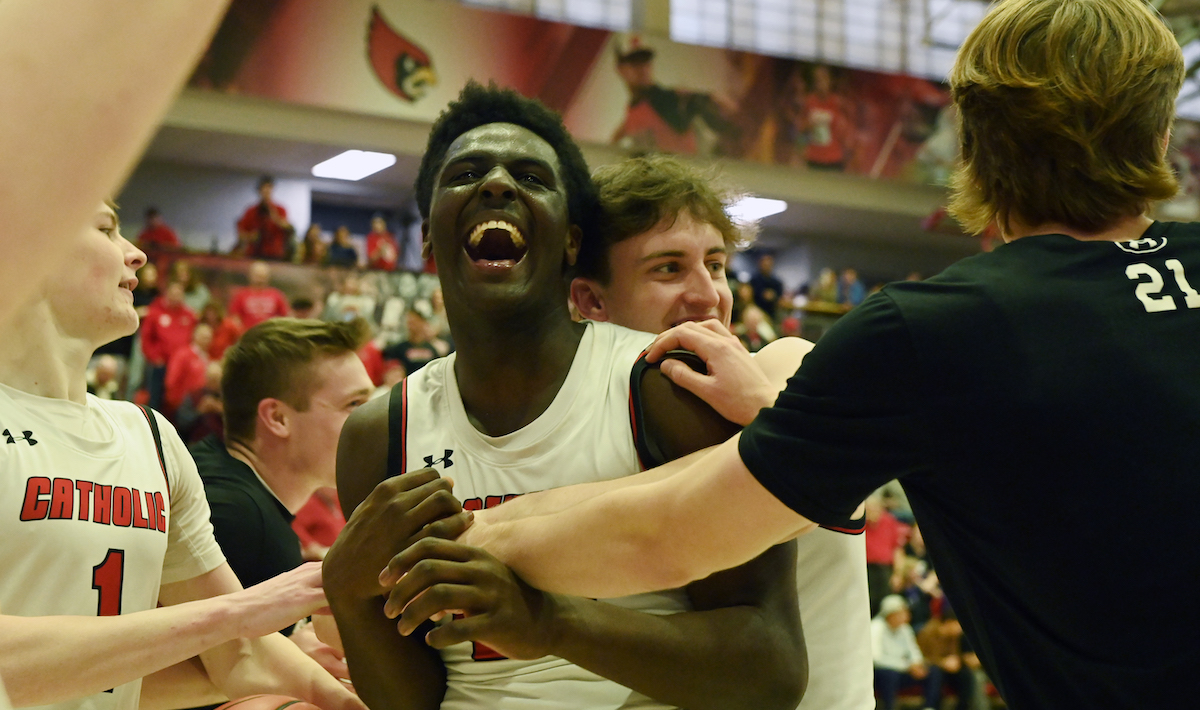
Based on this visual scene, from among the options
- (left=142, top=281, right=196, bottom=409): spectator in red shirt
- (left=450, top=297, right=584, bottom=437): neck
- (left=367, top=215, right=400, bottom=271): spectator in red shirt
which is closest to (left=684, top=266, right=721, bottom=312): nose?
(left=450, top=297, right=584, bottom=437): neck

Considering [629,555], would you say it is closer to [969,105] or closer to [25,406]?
[969,105]

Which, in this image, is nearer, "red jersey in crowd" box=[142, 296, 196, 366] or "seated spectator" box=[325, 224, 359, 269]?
"red jersey in crowd" box=[142, 296, 196, 366]

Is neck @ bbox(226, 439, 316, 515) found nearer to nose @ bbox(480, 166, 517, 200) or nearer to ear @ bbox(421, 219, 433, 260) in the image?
ear @ bbox(421, 219, 433, 260)

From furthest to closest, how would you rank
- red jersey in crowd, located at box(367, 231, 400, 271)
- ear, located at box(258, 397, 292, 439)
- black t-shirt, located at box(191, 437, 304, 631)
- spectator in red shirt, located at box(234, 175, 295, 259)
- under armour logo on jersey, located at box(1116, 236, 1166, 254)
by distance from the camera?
red jersey in crowd, located at box(367, 231, 400, 271)
spectator in red shirt, located at box(234, 175, 295, 259)
ear, located at box(258, 397, 292, 439)
black t-shirt, located at box(191, 437, 304, 631)
under armour logo on jersey, located at box(1116, 236, 1166, 254)

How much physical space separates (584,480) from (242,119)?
1577 centimetres

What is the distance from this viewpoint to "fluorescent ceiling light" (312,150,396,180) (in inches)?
723

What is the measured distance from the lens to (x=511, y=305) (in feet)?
9.03

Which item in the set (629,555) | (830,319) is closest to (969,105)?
(629,555)

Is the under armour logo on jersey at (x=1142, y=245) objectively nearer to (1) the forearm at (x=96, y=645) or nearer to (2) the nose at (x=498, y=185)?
(2) the nose at (x=498, y=185)

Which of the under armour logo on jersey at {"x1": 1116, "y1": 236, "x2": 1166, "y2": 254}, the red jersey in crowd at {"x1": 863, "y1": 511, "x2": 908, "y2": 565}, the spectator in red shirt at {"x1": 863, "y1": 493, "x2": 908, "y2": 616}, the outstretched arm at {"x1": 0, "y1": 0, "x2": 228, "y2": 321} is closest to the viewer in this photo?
the outstretched arm at {"x1": 0, "y1": 0, "x2": 228, "y2": 321}

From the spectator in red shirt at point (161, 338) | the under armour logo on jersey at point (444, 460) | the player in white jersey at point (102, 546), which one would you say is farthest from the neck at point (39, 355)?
the spectator in red shirt at point (161, 338)

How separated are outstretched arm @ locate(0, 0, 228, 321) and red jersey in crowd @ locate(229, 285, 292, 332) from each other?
13287 millimetres

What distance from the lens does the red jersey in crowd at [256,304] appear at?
13367 millimetres

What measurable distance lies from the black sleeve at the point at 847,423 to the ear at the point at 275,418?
11.3 ft
